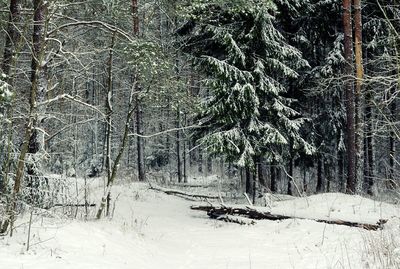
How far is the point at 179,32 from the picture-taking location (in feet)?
56.2

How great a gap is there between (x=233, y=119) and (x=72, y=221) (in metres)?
7.98

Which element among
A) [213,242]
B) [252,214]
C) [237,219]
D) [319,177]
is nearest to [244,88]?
[252,214]

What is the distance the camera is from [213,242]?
30.2ft

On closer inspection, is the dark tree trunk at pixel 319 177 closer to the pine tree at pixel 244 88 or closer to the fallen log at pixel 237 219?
the pine tree at pixel 244 88

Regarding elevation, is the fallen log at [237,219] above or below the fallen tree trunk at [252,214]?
below

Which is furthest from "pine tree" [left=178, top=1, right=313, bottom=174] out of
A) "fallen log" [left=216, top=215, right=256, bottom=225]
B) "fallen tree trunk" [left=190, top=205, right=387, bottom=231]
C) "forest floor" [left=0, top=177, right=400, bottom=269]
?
"forest floor" [left=0, top=177, right=400, bottom=269]

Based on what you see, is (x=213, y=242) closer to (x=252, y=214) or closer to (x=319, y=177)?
(x=252, y=214)

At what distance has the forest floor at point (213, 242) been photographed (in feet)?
19.6

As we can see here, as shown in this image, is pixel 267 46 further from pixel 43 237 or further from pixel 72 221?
pixel 43 237

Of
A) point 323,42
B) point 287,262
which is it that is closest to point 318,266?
point 287,262

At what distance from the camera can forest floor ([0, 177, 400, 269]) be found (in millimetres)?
5969

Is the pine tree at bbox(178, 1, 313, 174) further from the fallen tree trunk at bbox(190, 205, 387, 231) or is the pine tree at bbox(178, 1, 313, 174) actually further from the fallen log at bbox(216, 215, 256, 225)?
the fallen log at bbox(216, 215, 256, 225)

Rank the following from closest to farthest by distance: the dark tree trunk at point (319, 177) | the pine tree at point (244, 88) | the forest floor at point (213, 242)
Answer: the forest floor at point (213, 242)
the pine tree at point (244, 88)
the dark tree trunk at point (319, 177)

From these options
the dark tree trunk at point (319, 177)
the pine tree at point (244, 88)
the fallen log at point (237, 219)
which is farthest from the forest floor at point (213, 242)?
the dark tree trunk at point (319, 177)
